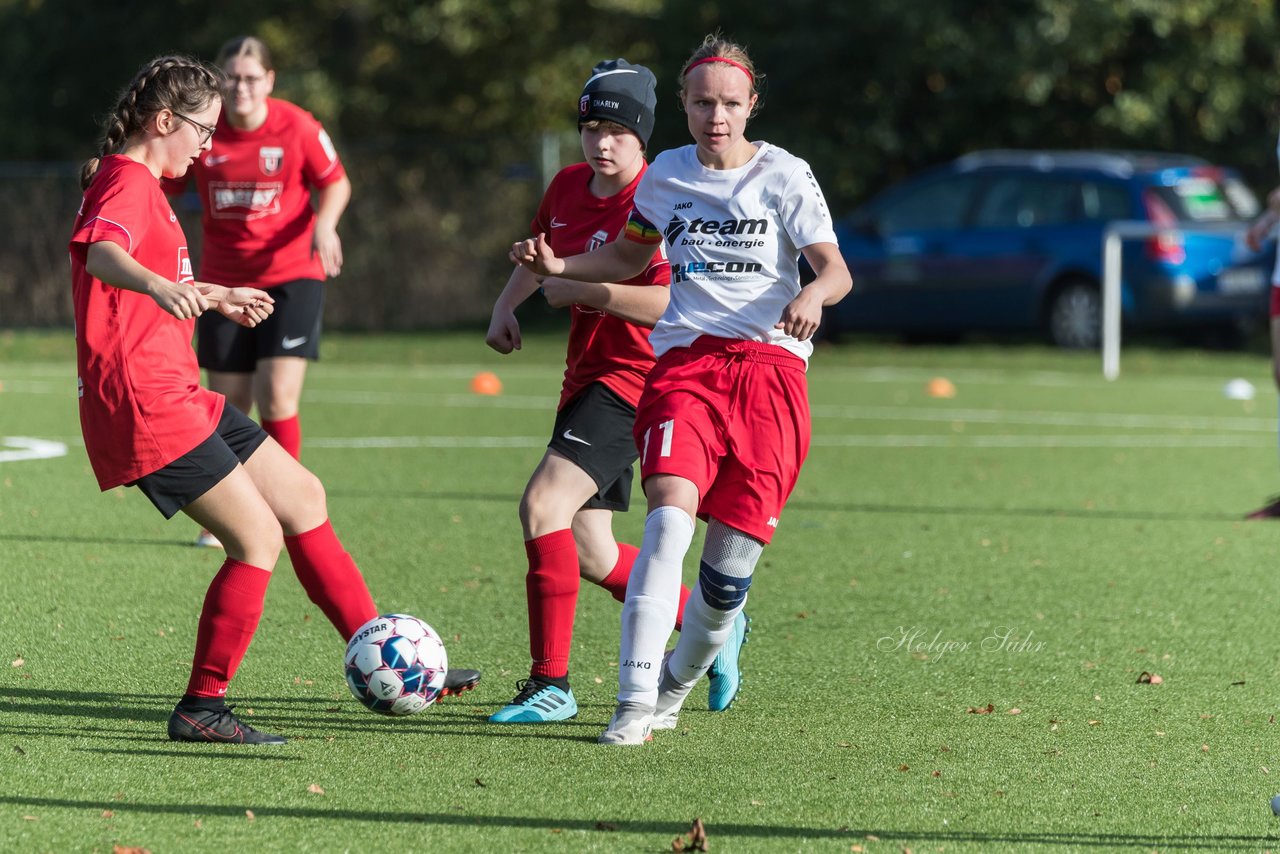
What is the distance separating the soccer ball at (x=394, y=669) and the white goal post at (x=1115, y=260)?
14193 mm

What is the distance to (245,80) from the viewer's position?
8.30m

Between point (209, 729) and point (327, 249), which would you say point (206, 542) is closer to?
point (327, 249)

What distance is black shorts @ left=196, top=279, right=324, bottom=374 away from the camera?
27.6 feet

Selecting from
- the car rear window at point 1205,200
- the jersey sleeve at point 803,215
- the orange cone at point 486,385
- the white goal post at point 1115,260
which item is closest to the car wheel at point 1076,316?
the white goal post at point 1115,260

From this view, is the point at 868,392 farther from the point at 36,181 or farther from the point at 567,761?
the point at 36,181

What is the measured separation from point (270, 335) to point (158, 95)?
11.6 ft

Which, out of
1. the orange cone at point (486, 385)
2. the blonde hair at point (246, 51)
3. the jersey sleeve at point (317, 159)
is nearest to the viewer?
the blonde hair at point (246, 51)

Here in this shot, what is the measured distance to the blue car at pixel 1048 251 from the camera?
1950 centimetres

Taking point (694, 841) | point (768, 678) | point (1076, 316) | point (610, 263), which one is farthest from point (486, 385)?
point (694, 841)

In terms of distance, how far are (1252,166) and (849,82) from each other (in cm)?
554

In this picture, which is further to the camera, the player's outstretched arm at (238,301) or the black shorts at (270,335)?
the black shorts at (270,335)

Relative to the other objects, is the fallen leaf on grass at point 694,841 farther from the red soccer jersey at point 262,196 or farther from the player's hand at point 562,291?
the red soccer jersey at point 262,196

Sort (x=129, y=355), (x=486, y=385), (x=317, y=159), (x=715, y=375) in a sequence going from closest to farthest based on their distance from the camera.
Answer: (x=129, y=355) < (x=715, y=375) < (x=317, y=159) < (x=486, y=385)

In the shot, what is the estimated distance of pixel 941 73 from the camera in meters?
25.1
